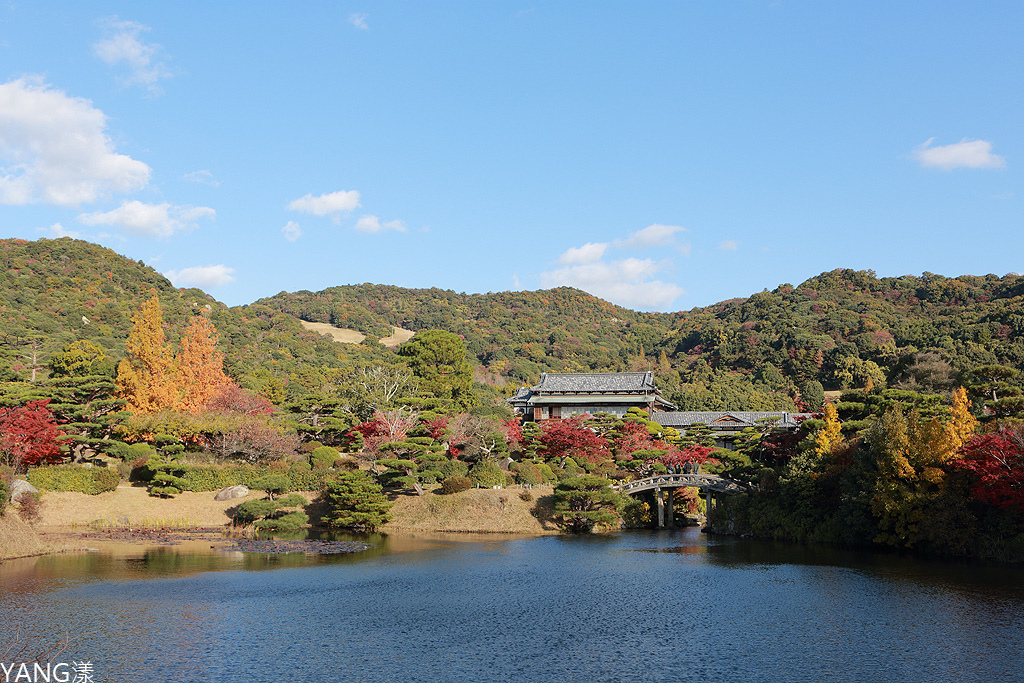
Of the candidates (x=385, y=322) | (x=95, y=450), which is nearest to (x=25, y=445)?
(x=95, y=450)

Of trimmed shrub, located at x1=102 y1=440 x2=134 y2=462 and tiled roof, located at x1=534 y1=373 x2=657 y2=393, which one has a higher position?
tiled roof, located at x1=534 y1=373 x2=657 y2=393

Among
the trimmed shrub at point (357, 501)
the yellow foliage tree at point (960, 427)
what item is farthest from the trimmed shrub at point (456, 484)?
the yellow foliage tree at point (960, 427)

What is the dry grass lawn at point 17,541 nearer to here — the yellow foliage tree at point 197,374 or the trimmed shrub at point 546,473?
the yellow foliage tree at point 197,374

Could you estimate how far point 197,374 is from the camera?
5703cm

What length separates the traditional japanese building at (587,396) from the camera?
6888cm

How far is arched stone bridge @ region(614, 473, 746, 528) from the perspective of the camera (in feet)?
146

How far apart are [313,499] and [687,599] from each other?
28.2 meters

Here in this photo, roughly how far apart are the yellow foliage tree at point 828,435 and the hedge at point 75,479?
141 ft

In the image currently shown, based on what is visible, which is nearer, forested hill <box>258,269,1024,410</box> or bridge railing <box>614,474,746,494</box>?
bridge railing <box>614,474,746,494</box>

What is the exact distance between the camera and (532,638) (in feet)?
69.6

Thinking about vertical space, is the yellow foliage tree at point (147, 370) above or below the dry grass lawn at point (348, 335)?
below

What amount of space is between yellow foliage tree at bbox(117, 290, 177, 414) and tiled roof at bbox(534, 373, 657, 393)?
3366 cm

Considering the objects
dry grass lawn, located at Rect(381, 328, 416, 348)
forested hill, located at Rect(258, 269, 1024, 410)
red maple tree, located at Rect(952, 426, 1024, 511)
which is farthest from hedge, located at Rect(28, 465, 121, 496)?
dry grass lawn, located at Rect(381, 328, 416, 348)

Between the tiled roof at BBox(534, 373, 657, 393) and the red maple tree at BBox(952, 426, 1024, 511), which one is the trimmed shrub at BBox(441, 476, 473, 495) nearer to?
the tiled roof at BBox(534, 373, 657, 393)
